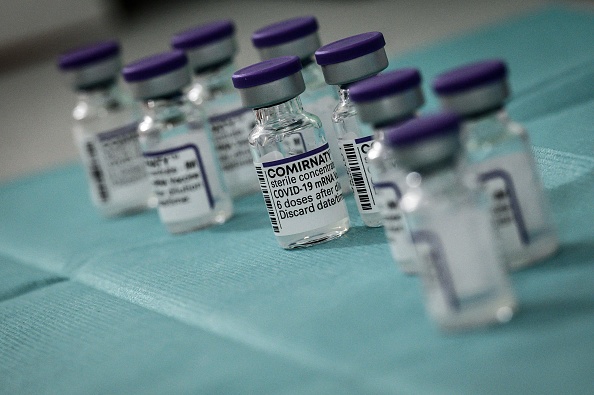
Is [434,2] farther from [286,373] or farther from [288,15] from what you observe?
[286,373]

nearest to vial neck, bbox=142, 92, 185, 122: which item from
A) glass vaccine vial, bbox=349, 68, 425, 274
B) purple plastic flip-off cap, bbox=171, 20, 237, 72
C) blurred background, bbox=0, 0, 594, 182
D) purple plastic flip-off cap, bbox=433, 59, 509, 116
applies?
purple plastic flip-off cap, bbox=171, 20, 237, 72

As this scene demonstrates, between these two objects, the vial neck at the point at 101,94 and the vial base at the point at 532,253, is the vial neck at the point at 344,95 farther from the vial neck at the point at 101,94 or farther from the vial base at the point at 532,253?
the vial neck at the point at 101,94

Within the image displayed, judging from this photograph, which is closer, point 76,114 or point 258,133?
point 258,133

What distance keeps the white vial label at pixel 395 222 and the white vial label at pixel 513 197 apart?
0.26ft

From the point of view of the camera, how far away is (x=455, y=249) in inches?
28.2

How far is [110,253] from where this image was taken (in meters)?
1.27

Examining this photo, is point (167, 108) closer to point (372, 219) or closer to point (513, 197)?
point (372, 219)

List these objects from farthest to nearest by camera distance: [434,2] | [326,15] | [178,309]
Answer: [326,15]
[434,2]
[178,309]

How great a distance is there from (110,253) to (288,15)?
2.70 metres

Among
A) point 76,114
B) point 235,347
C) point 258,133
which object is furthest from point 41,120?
point 235,347

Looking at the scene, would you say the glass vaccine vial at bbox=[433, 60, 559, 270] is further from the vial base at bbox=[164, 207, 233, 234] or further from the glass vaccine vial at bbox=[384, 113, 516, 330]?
the vial base at bbox=[164, 207, 233, 234]

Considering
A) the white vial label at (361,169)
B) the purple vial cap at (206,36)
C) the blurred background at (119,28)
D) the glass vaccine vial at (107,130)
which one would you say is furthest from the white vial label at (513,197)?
the blurred background at (119,28)

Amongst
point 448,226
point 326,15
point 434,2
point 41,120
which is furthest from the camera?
point 326,15

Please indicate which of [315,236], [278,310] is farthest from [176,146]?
[278,310]
